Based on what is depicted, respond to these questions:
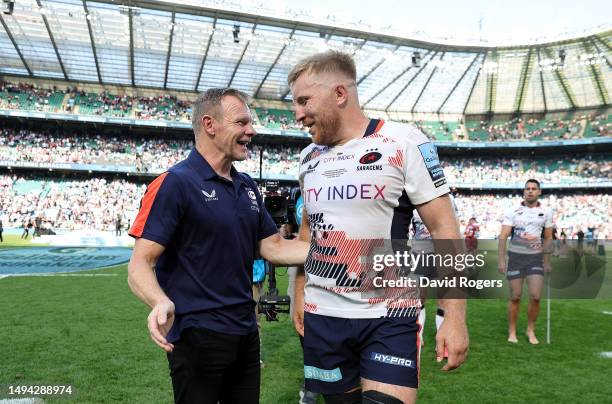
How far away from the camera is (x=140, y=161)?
4191 centimetres

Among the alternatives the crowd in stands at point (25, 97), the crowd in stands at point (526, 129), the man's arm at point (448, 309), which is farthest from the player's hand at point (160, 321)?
the crowd in stands at point (526, 129)

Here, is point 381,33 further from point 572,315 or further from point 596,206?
point 572,315

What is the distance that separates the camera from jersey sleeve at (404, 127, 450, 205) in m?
2.33

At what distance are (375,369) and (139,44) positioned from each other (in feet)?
125

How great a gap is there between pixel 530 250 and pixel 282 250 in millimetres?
5340

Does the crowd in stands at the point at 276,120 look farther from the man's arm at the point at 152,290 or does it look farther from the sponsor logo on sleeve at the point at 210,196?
the man's arm at the point at 152,290

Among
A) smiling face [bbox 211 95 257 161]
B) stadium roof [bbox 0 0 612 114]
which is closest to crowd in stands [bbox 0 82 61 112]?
stadium roof [bbox 0 0 612 114]

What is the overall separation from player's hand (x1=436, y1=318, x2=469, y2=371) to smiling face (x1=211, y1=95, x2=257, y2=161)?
1403mm

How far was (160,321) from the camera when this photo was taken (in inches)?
85.0

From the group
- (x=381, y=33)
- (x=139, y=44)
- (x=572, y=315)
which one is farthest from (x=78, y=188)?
(x=572, y=315)

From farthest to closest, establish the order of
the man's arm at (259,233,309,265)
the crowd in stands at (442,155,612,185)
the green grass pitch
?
the crowd in stands at (442,155,612,185) < the green grass pitch < the man's arm at (259,233,309,265)

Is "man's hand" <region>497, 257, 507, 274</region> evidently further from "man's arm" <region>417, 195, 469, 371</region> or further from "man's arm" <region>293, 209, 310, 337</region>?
"man's arm" <region>417, 195, 469, 371</region>

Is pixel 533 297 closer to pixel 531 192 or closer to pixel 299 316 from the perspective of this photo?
pixel 531 192

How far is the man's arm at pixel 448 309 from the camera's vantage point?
2.17 meters
